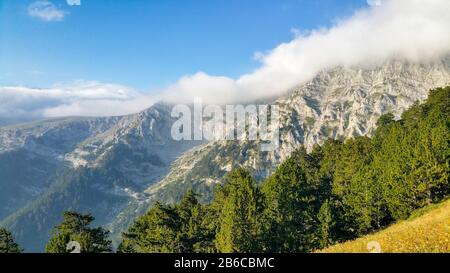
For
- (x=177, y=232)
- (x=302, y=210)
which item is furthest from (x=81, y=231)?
(x=302, y=210)

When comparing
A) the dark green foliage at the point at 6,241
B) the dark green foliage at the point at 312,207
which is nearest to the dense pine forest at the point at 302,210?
the dark green foliage at the point at 6,241

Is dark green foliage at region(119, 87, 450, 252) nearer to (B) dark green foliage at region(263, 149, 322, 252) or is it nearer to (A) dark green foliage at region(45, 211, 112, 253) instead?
(B) dark green foliage at region(263, 149, 322, 252)

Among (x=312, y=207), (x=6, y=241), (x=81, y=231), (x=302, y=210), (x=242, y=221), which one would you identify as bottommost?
(x=6, y=241)

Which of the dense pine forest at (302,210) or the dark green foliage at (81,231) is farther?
the dark green foliage at (81,231)

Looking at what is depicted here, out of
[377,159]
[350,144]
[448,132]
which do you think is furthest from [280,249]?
[350,144]

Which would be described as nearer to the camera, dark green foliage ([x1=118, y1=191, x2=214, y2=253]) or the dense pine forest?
the dense pine forest

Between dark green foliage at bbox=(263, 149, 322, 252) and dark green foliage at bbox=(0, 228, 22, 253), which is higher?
dark green foliage at bbox=(263, 149, 322, 252)

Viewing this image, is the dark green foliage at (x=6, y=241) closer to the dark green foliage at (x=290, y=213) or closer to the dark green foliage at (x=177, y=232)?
the dark green foliage at (x=177, y=232)

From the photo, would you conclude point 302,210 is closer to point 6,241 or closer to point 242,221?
point 242,221

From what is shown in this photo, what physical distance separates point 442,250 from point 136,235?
88.6 metres

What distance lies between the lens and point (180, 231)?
8394cm

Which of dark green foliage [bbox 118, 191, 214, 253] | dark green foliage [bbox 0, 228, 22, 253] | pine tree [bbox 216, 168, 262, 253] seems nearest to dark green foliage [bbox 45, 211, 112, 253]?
dark green foliage [bbox 0, 228, 22, 253]
